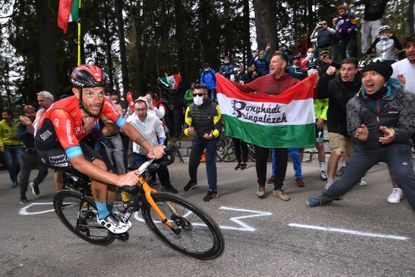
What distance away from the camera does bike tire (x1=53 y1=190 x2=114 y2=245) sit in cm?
403

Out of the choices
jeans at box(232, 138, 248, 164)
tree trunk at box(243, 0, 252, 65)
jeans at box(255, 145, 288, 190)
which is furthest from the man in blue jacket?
tree trunk at box(243, 0, 252, 65)

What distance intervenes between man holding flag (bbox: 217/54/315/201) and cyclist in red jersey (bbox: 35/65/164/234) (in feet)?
7.83

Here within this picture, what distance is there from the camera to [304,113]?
5.52 metres

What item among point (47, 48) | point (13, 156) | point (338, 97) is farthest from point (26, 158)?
point (47, 48)

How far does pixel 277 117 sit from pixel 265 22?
5404 millimetres

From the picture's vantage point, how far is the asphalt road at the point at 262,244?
3.23 metres

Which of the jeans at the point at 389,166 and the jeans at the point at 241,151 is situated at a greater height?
the jeans at the point at 389,166

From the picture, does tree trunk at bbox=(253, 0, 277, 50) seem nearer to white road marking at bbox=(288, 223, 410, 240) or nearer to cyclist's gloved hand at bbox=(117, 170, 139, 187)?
white road marking at bbox=(288, 223, 410, 240)

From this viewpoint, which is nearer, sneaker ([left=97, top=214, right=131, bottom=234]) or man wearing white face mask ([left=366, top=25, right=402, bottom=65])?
sneaker ([left=97, top=214, right=131, bottom=234])

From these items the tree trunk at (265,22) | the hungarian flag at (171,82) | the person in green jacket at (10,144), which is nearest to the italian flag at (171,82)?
the hungarian flag at (171,82)

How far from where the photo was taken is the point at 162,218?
11.3ft

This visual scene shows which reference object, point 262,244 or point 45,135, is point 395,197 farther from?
point 45,135

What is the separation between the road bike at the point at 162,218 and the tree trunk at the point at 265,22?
7638 mm

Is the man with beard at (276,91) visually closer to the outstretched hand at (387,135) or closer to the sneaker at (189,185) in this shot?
the sneaker at (189,185)
